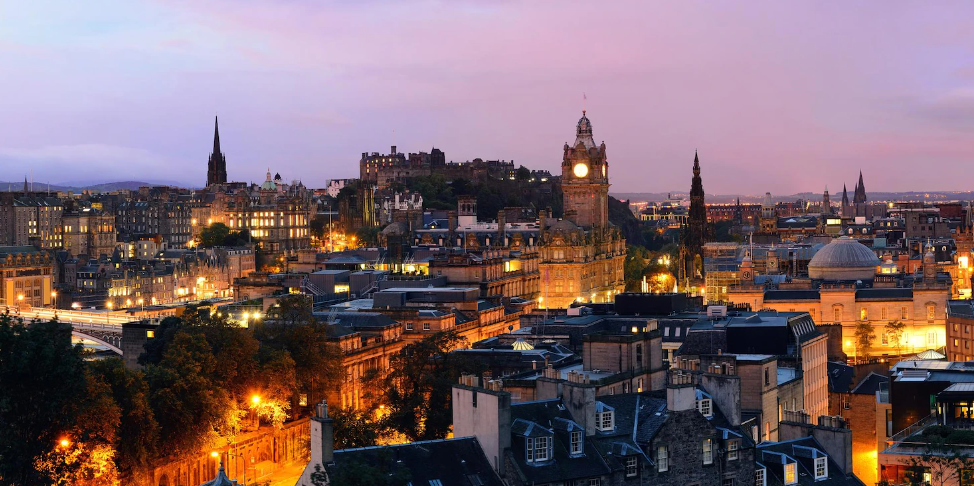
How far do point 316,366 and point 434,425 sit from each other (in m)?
15.8

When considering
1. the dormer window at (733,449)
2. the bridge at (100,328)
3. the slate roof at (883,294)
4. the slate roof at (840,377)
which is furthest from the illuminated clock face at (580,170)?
the dormer window at (733,449)

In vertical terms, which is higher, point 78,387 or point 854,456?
point 78,387

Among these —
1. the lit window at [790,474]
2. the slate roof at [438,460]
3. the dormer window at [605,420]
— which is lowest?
the lit window at [790,474]

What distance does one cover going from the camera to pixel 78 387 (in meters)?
57.5

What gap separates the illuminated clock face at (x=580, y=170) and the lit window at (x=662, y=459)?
135 meters

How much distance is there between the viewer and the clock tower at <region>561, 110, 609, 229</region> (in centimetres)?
18350

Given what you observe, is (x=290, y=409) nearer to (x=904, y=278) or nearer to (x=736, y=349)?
(x=736, y=349)

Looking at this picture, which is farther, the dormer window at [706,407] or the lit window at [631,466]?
the dormer window at [706,407]

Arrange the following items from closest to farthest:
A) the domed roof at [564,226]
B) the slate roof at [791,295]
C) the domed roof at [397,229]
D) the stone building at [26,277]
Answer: the slate roof at [791,295]
the stone building at [26,277]
the domed roof at [564,226]
the domed roof at [397,229]

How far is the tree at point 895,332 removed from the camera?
384 feet

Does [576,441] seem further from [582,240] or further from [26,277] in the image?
[26,277]

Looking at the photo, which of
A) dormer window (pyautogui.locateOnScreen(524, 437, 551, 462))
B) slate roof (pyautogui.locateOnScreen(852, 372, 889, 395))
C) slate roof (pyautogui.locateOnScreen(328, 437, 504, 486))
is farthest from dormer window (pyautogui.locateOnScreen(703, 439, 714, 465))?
slate roof (pyautogui.locateOnScreen(852, 372, 889, 395))

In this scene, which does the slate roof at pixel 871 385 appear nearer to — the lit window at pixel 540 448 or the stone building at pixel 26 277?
the lit window at pixel 540 448

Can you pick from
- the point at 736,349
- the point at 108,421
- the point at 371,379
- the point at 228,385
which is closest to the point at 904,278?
the point at 736,349
